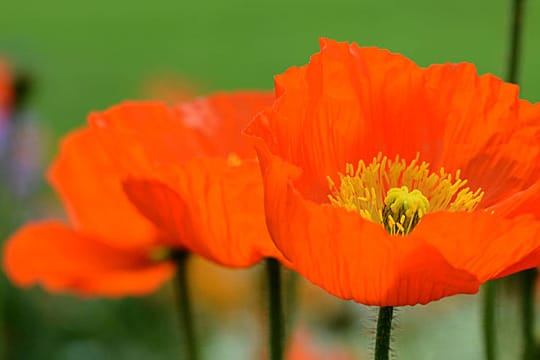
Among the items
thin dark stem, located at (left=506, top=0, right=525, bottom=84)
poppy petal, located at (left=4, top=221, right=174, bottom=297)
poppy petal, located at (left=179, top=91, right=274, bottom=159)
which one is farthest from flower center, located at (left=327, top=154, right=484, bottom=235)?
poppy petal, located at (left=4, top=221, right=174, bottom=297)

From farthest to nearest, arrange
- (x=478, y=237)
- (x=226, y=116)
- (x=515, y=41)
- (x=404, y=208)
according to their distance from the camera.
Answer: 1. (x=226, y=116)
2. (x=515, y=41)
3. (x=404, y=208)
4. (x=478, y=237)

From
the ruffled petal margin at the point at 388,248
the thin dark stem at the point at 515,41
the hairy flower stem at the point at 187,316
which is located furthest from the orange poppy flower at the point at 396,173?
Answer: the hairy flower stem at the point at 187,316

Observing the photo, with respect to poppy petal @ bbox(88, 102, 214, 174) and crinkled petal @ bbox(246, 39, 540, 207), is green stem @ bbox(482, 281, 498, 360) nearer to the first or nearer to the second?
crinkled petal @ bbox(246, 39, 540, 207)

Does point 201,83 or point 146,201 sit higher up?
point 201,83

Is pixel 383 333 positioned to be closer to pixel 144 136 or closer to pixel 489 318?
pixel 489 318

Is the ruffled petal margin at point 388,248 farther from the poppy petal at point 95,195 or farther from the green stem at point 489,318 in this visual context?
the poppy petal at point 95,195

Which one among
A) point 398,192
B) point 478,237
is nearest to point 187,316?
point 398,192
